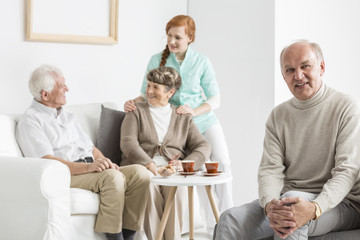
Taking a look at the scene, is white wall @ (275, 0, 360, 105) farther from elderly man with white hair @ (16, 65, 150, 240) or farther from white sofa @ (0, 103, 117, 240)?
white sofa @ (0, 103, 117, 240)

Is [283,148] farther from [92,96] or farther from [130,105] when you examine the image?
[92,96]

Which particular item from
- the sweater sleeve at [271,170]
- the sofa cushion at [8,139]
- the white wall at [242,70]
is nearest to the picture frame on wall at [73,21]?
the sofa cushion at [8,139]

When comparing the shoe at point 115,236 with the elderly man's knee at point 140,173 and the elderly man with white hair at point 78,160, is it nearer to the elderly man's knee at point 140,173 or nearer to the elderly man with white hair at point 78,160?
the elderly man with white hair at point 78,160

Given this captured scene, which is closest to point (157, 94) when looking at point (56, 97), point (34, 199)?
point (56, 97)

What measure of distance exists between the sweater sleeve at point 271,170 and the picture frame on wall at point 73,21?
1944mm

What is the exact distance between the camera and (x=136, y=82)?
4469mm

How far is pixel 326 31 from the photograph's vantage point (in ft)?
14.4

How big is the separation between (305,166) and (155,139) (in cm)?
143

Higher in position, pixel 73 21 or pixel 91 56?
pixel 73 21

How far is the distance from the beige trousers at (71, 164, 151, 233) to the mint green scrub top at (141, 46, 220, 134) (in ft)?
2.42

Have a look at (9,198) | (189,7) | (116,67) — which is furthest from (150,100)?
(189,7)

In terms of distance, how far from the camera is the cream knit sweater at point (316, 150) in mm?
2047

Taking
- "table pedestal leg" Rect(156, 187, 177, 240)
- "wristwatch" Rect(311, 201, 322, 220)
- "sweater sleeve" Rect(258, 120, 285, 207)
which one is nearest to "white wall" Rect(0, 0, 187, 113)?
"table pedestal leg" Rect(156, 187, 177, 240)

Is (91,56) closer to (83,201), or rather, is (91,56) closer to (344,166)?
(83,201)
